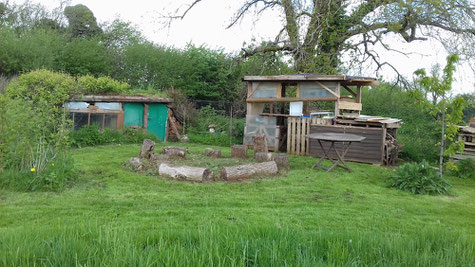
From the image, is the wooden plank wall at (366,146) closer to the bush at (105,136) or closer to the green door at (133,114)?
the bush at (105,136)

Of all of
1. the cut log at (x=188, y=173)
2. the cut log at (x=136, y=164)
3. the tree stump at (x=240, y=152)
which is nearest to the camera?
the cut log at (x=188, y=173)

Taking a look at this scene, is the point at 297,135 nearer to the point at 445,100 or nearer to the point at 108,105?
the point at 445,100

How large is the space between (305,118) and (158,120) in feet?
21.6

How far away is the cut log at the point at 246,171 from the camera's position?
810cm

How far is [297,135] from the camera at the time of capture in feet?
43.2

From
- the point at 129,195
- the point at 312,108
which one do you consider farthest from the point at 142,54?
the point at 129,195

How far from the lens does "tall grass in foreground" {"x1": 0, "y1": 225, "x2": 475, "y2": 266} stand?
2812mm

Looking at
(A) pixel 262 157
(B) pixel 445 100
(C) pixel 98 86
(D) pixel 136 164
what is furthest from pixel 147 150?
(B) pixel 445 100

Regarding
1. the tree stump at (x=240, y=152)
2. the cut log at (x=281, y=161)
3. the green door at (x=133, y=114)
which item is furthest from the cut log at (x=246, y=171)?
the green door at (x=133, y=114)

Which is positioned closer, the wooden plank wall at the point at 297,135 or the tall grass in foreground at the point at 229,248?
the tall grass in foreground at the point at 229,248

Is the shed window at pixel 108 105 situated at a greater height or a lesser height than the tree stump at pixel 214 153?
greater

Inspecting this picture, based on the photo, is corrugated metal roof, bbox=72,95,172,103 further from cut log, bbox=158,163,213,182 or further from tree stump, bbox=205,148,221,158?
cut log, bbox=158,163,213,182

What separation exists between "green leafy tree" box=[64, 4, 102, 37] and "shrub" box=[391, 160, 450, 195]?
28.7 meters

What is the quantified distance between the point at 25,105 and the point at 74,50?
46.0 feet
